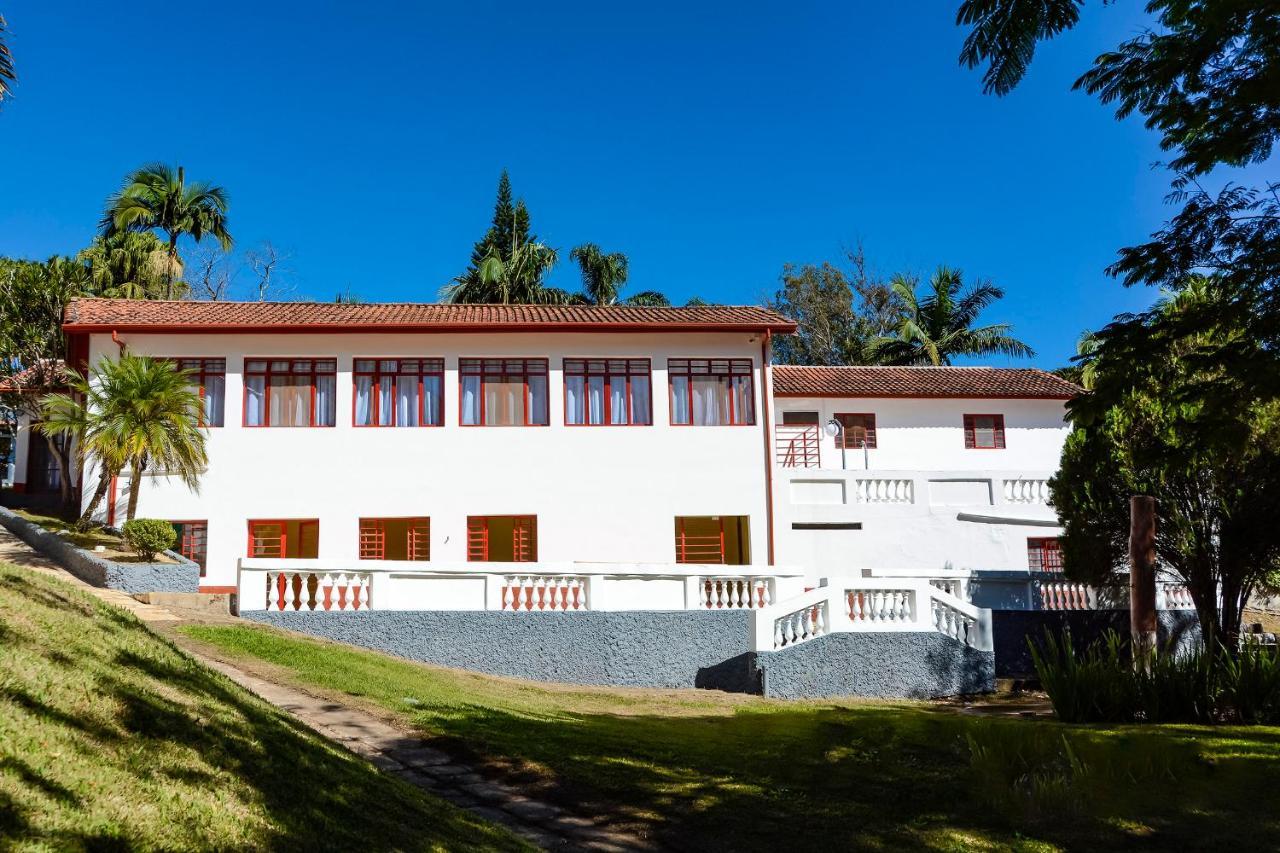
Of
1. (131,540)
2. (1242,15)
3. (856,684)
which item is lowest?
(856,684)

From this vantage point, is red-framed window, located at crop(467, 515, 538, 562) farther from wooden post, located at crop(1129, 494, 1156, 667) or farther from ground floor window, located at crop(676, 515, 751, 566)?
wooden post, located at crop(1129, 494, 1156, 667)

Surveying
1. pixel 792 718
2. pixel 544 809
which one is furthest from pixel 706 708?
pixel 544 809

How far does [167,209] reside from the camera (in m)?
34.9

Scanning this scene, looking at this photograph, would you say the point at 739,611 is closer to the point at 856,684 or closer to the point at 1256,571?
the point at 856,684

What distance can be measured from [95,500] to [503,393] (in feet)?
28.8

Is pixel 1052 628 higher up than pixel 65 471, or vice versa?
pixel 65 471

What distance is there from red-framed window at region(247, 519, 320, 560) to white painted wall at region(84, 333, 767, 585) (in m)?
0.23

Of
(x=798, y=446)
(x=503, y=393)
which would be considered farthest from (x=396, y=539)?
(x=798, y=446)

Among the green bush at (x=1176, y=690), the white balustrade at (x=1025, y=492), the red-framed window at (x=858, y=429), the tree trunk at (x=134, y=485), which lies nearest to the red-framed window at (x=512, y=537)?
the tree trunk at (x=134, y=485)

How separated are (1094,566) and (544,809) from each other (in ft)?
40.9

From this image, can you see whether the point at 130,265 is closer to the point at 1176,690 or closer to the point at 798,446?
the point at 798,446

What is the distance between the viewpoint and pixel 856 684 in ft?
50.9

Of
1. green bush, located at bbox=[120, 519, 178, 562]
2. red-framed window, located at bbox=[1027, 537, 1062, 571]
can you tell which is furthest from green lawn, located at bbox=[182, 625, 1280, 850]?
red-framed window, located at bbox=[1027, 537, 1062, 571]

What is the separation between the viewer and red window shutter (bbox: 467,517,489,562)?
22391mm
